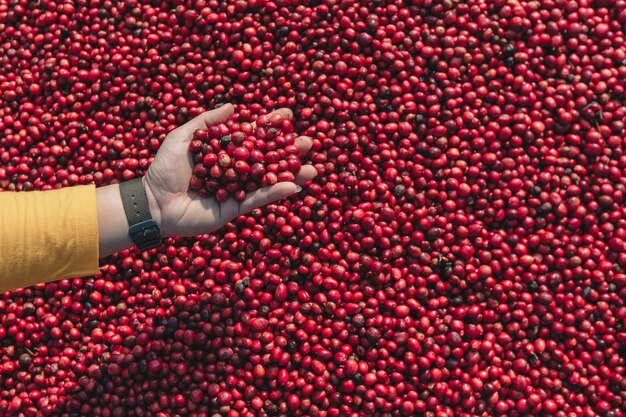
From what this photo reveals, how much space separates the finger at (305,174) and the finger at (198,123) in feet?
2.34

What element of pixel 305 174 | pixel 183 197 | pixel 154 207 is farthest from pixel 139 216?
pixel 305 174

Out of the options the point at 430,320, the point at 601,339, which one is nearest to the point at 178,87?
the point at 430,320

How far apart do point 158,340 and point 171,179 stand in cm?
138

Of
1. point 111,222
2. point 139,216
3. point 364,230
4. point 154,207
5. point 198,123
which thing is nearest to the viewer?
point 111,222

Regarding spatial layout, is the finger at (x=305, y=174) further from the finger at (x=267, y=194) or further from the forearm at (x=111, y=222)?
the forearm at (x=111, y=222)

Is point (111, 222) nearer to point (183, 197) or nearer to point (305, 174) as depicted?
point (183, 197)

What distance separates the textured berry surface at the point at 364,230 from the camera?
3.98 m

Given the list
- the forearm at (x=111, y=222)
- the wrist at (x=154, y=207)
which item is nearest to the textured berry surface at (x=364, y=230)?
the wrist at (x=154, y=207)

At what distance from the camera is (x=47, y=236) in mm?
3203

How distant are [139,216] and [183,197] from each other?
0.34 meters

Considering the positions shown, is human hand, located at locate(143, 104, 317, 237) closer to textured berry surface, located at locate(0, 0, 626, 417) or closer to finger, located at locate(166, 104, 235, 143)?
finger, located at locate(166, 104, 235, 143)

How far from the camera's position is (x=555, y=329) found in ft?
13.1

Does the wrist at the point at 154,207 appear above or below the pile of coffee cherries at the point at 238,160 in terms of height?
below

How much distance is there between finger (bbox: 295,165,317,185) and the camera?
3879 mm
